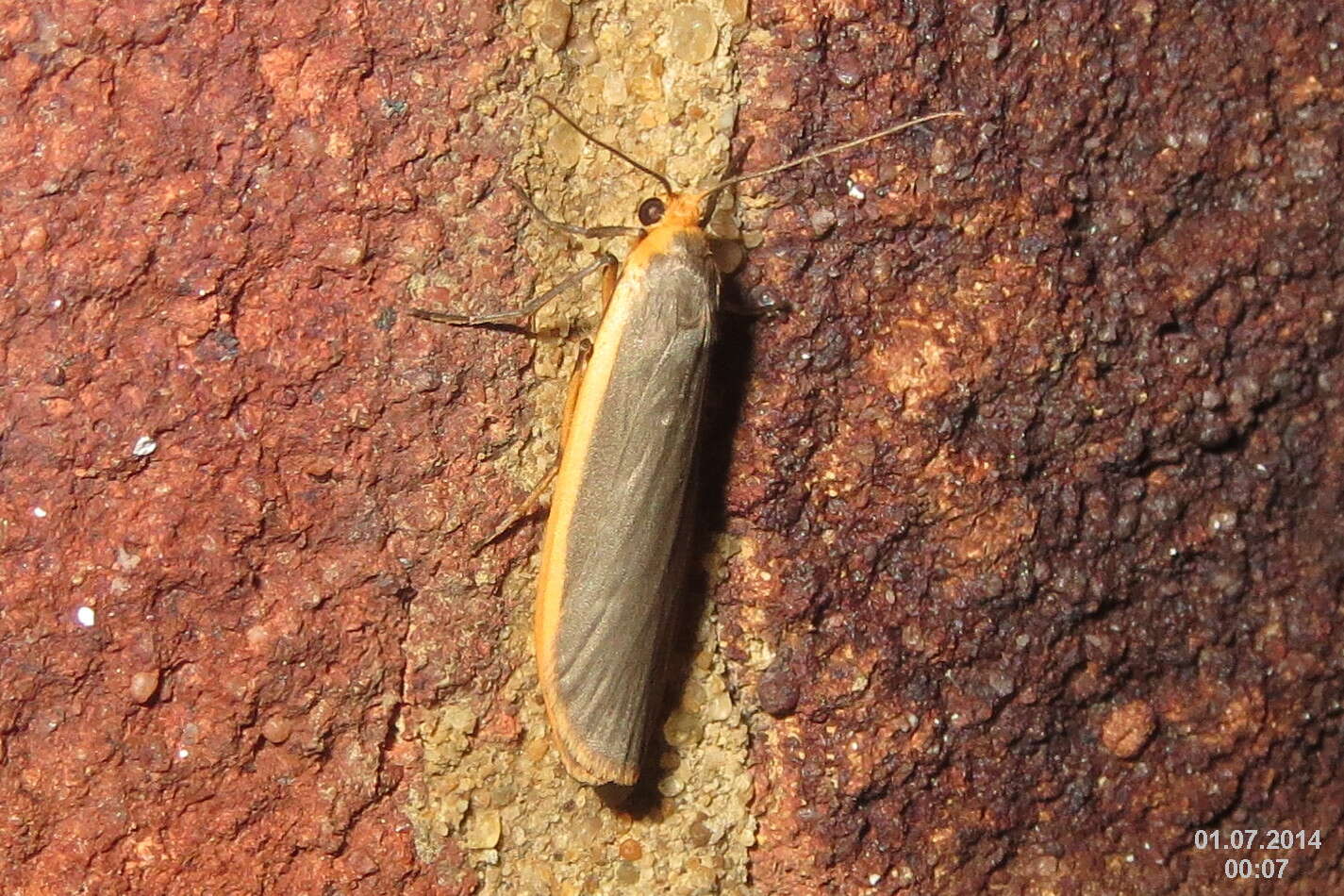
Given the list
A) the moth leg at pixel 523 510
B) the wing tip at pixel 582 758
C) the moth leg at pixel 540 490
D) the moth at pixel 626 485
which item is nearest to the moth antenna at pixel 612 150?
the moth at pixel 626 485

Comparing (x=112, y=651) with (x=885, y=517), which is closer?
(x=112, y=651)

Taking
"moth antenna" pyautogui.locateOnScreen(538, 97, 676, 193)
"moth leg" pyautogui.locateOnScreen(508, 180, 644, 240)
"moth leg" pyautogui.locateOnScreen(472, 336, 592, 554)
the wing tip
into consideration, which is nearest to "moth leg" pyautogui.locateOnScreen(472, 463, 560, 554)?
"moth leg" pyautogui.locateOnScreen(472, 336, 592, 554)

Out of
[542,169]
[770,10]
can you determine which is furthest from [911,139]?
[542,169]

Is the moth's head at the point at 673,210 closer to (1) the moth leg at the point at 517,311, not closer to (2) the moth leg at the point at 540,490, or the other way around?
(1) the moth leg at the point at 517,311

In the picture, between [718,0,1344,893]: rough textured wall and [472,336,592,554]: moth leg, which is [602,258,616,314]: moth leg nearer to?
[472,336,592,554]: moth leg

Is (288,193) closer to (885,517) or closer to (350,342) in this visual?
(350,342)

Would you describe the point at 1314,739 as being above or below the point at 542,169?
below

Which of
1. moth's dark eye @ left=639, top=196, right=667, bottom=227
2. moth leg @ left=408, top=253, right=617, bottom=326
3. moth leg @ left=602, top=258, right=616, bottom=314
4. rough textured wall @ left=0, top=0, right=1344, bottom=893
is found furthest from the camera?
moth leg @ left=602, top=258, right=616, bottom=314
